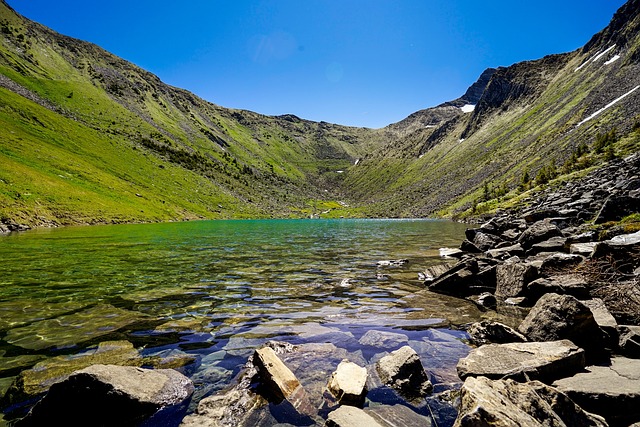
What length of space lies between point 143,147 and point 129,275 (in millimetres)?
160662

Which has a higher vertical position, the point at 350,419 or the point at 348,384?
the point at 350,419

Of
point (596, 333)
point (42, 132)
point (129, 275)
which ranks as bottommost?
point (129, 275)

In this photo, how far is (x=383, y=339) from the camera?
1028 centimetres

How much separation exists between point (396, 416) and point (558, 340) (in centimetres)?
509

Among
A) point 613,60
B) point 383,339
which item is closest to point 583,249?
point 383,339

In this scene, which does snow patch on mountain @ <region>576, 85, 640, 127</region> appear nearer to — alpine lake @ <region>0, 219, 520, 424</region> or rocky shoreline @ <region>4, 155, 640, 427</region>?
alpine lake @ <region>0, 219, 520, 424</region>

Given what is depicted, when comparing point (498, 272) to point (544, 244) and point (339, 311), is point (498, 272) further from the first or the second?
point (339, 311)

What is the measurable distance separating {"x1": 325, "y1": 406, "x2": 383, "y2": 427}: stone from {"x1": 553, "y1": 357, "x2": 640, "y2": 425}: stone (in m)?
3.97

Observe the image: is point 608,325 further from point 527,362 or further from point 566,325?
point 527,362

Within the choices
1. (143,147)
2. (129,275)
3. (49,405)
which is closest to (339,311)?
(49,405)

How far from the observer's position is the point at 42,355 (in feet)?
28.9

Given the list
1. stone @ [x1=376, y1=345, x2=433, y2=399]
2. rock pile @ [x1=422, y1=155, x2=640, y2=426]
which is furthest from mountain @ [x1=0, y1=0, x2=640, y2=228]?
rock pile @ [x1=422, y1=155, x2=640, y2=426]

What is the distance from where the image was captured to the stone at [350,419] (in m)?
5.40

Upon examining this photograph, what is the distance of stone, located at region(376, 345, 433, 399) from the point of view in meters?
7.18
